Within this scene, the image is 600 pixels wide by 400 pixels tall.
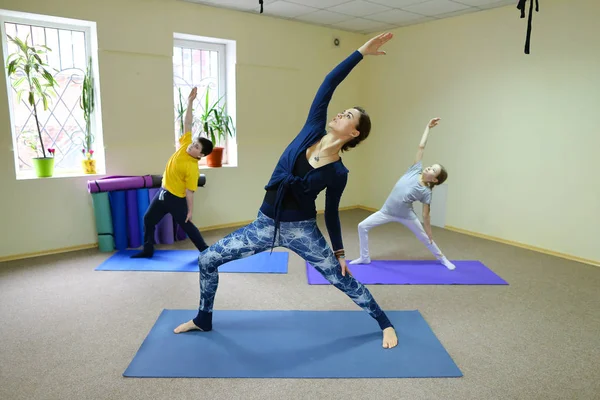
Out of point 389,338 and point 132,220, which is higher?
point 132,220

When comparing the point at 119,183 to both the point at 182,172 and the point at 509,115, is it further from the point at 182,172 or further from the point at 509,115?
the point at 509,115

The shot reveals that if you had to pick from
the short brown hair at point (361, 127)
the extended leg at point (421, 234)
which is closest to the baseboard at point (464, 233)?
the extended leg at point (421, 234)

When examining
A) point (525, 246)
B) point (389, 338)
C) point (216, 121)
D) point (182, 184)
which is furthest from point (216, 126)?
point (525, 246)

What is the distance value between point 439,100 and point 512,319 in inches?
121

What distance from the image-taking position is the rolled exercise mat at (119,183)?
4020 millimetres

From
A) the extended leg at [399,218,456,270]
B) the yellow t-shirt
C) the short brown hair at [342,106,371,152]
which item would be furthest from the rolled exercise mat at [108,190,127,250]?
the short brown hair at [342,106,371,152]

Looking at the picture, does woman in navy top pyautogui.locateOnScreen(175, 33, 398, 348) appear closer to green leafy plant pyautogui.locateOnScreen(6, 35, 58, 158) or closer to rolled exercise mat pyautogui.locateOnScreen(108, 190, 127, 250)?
rolled exercise mat pyautogui.locateOnScreen(108, 190, 127, 250)

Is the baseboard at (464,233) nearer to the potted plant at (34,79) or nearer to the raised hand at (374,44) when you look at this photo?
the potted plant at (34,79)

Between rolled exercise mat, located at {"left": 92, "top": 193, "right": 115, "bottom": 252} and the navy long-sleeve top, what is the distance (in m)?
2.41

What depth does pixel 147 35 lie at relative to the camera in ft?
14.2

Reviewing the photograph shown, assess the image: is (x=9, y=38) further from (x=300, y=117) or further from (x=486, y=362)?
(x=486, y=362)

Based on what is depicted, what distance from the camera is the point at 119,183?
13.5ft

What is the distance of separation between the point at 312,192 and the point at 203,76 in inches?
132

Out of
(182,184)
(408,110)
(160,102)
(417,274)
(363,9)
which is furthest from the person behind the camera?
(408,110)
